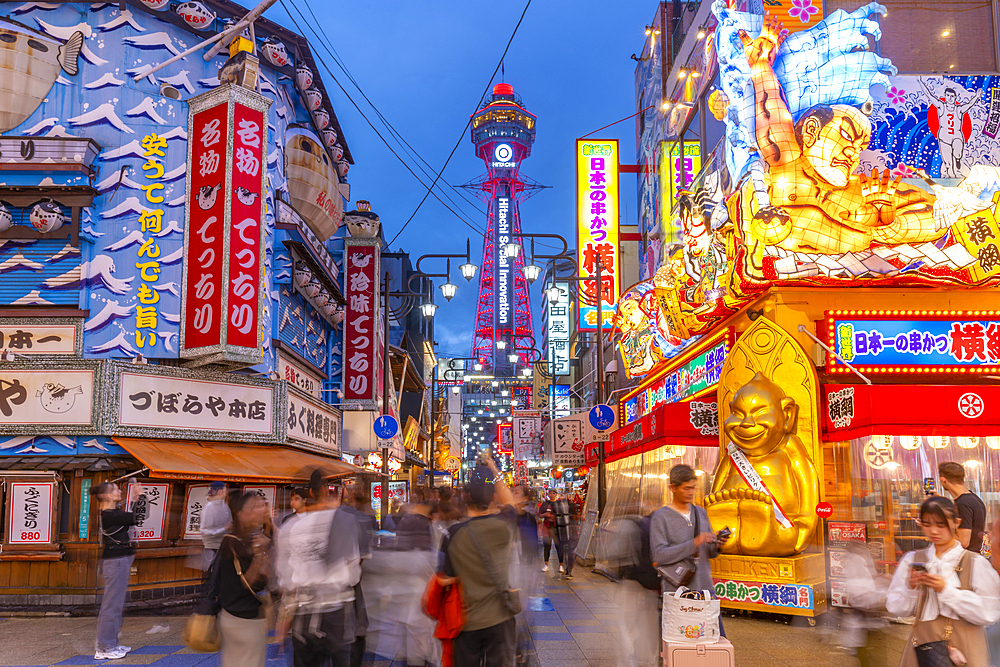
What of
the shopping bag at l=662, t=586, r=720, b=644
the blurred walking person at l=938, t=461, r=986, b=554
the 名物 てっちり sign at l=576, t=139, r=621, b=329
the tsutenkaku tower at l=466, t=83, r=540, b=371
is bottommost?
the shopping bag at l=662, t=586, r=720, b=644

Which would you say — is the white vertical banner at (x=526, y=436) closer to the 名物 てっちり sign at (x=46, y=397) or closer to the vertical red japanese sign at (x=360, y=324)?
the vertical red japanese sign at (x=360, y=324)

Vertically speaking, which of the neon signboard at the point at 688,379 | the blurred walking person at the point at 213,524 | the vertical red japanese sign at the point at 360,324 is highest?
the vertical red japanese sign at the point at 360,324

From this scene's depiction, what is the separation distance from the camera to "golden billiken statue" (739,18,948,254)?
13.9 m

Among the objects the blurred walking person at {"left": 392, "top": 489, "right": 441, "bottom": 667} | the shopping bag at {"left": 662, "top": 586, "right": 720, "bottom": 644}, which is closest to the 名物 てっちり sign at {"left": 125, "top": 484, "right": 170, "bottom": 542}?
the blurred walking person at {"left": 392, "top": 489, "right": 441, "bottom": 667}

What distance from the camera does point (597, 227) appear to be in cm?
2736

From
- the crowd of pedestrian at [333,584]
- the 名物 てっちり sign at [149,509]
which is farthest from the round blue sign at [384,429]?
the crowd of pedestrian at [333,584]

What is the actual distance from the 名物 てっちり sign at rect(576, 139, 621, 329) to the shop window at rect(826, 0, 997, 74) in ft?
38.9

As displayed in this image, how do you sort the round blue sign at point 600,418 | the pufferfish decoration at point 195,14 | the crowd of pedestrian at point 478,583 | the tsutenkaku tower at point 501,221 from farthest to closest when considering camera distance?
1. the tsutenkaku tower at point 501,221
2. the round blue sign at point 600,418
3. the pufferfish decoration at point 195,14
4. the crowd of pedestrian at point 478,583

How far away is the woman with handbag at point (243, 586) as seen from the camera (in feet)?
20.7

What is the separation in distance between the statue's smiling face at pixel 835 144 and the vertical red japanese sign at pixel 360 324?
576 inches

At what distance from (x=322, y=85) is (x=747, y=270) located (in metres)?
13.7

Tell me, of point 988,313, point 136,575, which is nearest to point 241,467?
point 136,575

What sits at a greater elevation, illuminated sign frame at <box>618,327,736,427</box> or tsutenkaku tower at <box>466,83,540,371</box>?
tsutenkaku tower at <box>466,83,540,371</box>

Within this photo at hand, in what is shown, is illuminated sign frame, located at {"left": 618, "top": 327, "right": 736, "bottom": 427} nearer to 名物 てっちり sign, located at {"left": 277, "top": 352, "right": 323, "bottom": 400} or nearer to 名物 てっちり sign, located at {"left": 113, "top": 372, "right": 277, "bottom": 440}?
名物 てっちり sign, located at {"left": 277, "top": 352, "right": 323, "bottom": 400}
